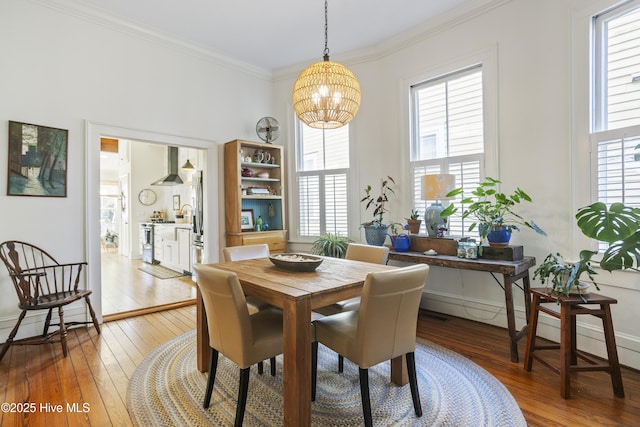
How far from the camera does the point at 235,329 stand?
5.53 feet

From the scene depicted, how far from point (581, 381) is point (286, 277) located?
2.19 meters

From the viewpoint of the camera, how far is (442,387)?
211cm

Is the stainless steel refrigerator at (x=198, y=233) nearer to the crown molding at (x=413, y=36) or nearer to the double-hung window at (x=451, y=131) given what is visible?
the crown molding at (x=413, y=36)

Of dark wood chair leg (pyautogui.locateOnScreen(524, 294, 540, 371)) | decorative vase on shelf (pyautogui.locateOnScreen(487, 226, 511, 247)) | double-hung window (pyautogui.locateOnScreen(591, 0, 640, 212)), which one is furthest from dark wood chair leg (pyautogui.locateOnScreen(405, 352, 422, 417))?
double-hung window (pyautogui.locateOnScreen(591, 0, 640, 212))

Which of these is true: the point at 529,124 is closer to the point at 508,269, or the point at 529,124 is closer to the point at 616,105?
the point at 616,105

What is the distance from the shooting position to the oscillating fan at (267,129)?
4.59 m

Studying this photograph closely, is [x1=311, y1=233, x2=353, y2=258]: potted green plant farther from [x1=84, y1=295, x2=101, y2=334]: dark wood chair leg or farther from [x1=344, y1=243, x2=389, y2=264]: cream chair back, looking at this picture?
[x1=84, y1=295, x2=101, y2=334]: dark wood chair leg

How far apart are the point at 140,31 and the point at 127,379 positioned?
3.62m

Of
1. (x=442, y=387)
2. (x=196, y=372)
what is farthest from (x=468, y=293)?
(x=196, y=372)

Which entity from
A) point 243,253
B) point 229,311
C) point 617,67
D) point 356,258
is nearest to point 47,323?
point 243,253

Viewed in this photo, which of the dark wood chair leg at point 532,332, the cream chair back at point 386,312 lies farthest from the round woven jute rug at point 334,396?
the cream chair back at point 386,312

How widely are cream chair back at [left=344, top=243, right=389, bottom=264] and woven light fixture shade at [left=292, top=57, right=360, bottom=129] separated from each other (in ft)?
3.88

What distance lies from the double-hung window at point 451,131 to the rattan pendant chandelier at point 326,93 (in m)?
1.66

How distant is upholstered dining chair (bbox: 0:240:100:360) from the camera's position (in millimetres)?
2529
